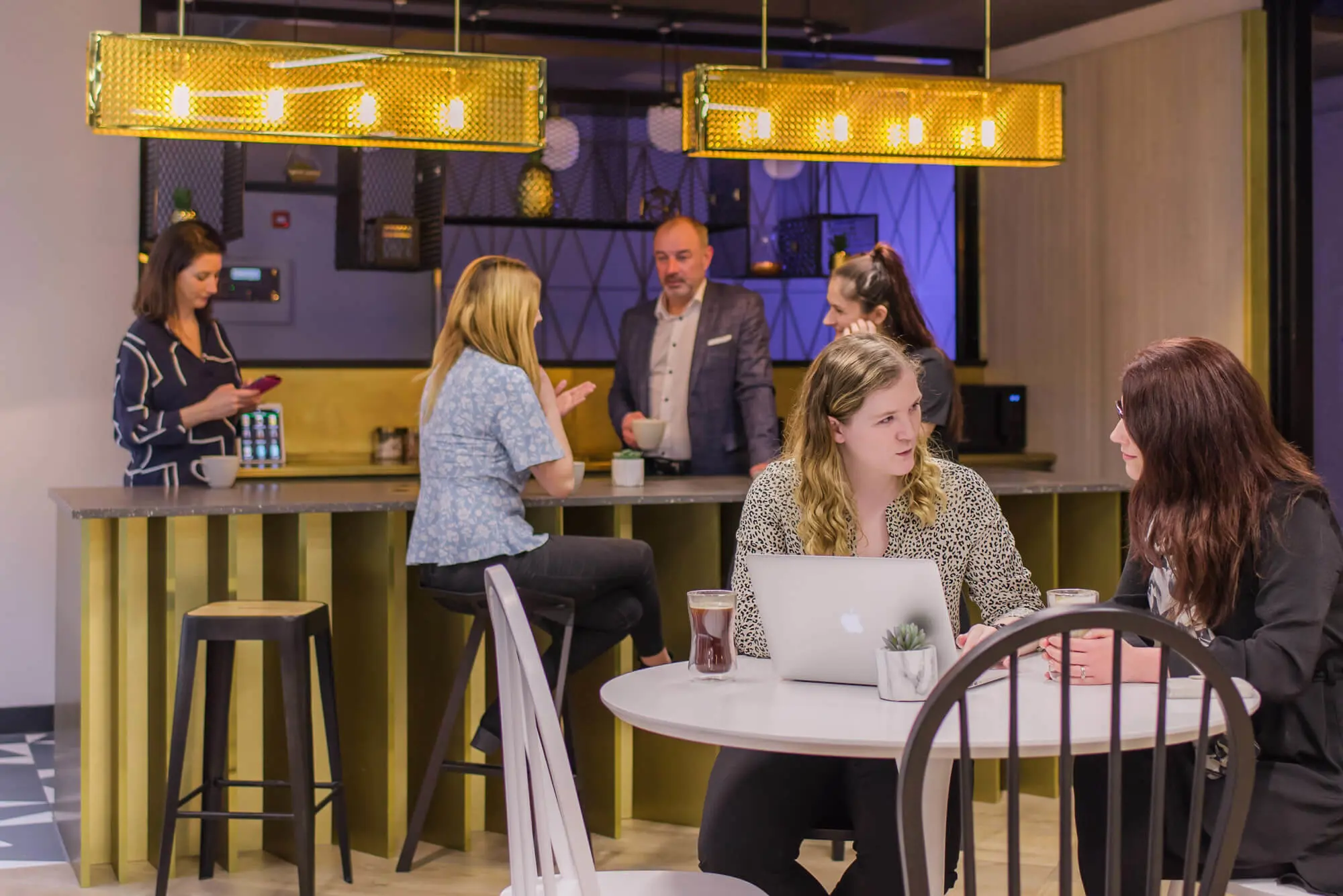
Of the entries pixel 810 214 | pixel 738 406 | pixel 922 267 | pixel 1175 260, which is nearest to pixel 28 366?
pixel 738 406

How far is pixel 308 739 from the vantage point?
324 cm

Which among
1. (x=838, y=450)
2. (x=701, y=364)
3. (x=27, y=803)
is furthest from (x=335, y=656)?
(x=838, y=450)

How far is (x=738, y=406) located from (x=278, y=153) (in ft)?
9.20

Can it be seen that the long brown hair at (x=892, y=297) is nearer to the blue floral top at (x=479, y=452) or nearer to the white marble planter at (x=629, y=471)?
the white marble planter at (x=629, y=471)

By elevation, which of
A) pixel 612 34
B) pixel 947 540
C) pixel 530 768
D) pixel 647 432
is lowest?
pixel 530 768

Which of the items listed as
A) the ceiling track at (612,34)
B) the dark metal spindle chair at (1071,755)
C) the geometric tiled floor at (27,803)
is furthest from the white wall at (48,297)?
the dark metal spindle chair at (1071,755)

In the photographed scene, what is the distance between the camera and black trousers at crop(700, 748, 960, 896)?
2248 mm

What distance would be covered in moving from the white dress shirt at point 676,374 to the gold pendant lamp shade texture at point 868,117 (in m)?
0.75

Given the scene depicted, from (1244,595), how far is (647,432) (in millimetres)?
2238

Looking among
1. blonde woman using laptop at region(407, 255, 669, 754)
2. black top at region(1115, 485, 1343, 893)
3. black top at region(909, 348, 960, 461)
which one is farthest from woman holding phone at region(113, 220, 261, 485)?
black top at region(1115, 485, 1343, 893)

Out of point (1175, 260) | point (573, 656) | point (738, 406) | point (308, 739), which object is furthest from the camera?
point (1175, 260)

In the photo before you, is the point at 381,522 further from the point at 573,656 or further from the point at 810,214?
the point at 810,214

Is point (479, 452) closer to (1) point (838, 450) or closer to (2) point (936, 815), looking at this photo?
(1) point (838, 450)

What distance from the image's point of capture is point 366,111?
3.83m
